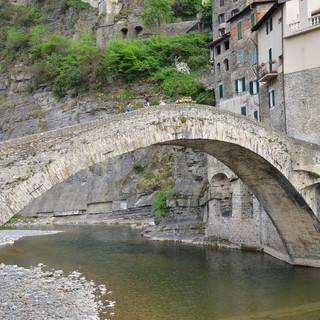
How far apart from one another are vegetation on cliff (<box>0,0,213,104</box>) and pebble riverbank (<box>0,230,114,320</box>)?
790 inches

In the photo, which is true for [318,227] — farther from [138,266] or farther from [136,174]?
[136,174]

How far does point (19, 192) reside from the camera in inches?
459

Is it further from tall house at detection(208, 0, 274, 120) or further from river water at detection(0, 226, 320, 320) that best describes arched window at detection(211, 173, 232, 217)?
tall house at detection(208, 0, 274, 120)

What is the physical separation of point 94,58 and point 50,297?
35.2 meters

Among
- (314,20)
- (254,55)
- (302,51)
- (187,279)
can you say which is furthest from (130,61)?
(187,279)

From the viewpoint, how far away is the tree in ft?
153

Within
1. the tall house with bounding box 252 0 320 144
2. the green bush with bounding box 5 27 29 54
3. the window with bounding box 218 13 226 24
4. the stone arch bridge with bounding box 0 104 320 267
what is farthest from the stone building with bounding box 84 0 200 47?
the stone arch bridge with bounding box 0 104 320 267

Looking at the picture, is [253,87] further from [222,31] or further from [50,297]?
[50,297]

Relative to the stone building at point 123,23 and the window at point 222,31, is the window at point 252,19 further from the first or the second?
the stone building at point 123,23

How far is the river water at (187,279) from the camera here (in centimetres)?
1348

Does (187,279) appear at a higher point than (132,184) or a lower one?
lower

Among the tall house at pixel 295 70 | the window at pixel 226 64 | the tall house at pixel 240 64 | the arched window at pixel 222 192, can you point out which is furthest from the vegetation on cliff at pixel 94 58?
the tall house at pixel 295 70

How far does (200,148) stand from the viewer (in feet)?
56.1

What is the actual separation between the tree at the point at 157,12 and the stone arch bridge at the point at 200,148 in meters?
31.9
